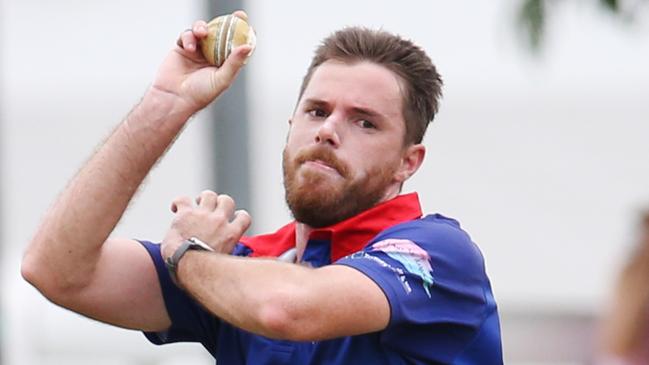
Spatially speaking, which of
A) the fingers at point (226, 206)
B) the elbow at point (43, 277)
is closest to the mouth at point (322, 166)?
the fingers at point (226, 206)

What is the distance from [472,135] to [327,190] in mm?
11520

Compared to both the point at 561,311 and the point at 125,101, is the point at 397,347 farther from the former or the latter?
the point at 125,101

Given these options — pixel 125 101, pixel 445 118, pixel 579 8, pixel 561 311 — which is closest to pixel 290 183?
pixel 579 8

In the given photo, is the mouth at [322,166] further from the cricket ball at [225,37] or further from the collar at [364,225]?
the cricket ball at [225,37]

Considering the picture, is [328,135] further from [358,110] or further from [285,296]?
[285,296]

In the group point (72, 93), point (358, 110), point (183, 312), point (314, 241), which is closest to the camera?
point (358, 110)

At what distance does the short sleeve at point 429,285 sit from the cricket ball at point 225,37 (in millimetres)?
618

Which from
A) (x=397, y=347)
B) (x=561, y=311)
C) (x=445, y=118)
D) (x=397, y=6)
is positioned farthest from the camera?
(x=445, y=118)

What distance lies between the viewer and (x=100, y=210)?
5371mm

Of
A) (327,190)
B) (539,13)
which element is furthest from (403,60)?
(539,13)

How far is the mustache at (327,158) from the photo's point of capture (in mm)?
5316

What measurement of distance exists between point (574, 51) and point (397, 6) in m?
2.57

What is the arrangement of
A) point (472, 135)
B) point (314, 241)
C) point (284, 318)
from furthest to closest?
point (472, 135) < point (314, 241) < point (284, 318)

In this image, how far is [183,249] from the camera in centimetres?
524
